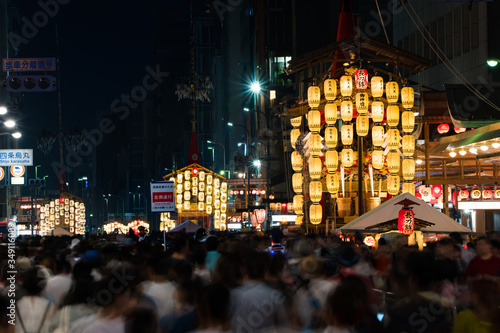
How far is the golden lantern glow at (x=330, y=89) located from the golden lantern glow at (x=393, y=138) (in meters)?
2.52

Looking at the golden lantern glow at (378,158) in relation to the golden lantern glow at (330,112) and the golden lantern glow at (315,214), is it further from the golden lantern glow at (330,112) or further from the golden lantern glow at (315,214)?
the golden lantern glow at (315,214)

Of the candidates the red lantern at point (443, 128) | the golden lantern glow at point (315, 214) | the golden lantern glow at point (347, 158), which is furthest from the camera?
the red lantern at point (443, 128)

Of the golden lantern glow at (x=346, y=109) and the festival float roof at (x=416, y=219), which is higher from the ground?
the golden lantern glow at (x=346, y=109)

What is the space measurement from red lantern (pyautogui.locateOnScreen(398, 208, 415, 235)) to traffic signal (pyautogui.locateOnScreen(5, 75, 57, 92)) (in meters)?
16.5

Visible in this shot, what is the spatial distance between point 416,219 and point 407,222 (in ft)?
1.10

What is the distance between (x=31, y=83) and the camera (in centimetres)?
2875

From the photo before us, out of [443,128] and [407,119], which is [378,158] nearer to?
[407,119]

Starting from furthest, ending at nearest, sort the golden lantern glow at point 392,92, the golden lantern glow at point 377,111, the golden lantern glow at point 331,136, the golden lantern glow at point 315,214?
the golden lantern glow at point 315,214 → the golden lantern glow at point 331,136 → the golden lantern glow at point 377,111 → the golden lantern glow at point 392,92

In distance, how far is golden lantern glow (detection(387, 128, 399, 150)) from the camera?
26328 mm

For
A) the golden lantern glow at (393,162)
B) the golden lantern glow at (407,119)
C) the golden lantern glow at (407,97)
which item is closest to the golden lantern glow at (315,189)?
the golden lantern glow at (393,162)

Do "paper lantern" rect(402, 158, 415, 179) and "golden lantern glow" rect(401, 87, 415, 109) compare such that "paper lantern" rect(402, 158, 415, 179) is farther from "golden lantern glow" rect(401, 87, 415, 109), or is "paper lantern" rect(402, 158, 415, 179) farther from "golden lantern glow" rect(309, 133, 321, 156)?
"golden lantern glow" rect(309, 133, 321, 156)

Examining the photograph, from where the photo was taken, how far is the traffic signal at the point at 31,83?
2834 centimetres

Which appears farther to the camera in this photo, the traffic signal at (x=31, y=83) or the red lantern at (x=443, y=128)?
the red lantern at (x=443, y=128)

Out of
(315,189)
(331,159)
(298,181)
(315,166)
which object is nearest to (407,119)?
(331,159)
